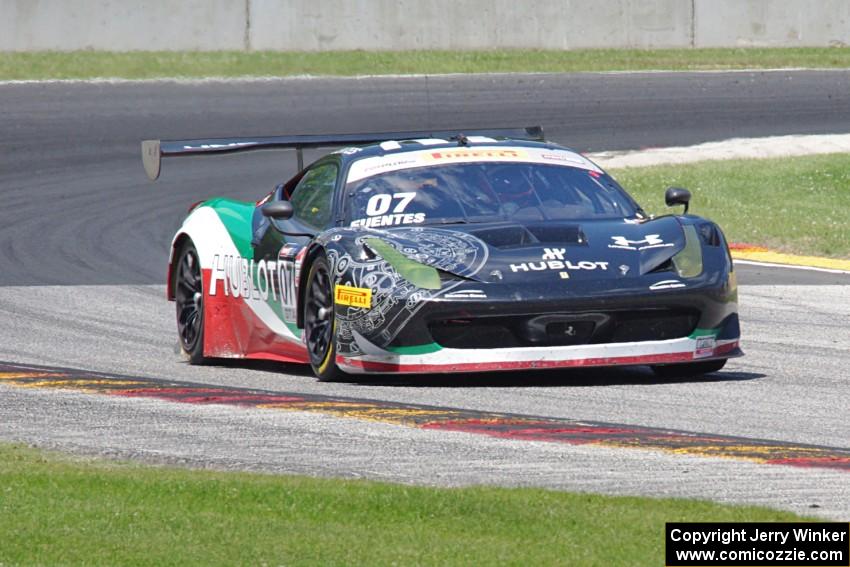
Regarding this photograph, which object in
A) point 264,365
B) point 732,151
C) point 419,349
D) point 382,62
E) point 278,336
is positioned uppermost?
point 382,62

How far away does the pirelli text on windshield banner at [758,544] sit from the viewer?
485cm

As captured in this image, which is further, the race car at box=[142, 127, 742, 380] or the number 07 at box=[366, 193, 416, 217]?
the number 07 at box=[366, 193, 416, 217]

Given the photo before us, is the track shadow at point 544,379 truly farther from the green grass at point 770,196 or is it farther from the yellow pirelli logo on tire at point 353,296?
the green grass at point 770,196

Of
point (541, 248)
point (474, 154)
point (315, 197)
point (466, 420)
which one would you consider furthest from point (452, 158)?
point (466, 420)

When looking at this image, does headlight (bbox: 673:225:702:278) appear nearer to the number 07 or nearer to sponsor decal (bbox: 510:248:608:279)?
sponsor decal (bbox: 510:248:608:279)

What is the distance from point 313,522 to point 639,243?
12.5 feet

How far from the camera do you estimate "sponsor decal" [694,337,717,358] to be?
8.91 meters

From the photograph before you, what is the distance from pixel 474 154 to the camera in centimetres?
989

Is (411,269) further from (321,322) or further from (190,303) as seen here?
(190,303)

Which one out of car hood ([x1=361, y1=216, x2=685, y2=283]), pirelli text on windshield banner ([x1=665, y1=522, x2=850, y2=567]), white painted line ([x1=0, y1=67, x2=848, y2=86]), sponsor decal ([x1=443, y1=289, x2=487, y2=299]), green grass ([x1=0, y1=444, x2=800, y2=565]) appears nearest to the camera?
pirelli text on windshield banner ([x1=665, y1=522, x2=850, y2=567])

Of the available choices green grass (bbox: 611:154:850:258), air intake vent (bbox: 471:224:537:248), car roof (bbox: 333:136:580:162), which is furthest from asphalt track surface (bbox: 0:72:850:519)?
green grass (bbox: 611:154:850:258)

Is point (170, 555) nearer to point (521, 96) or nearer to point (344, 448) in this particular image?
point (344, 448)

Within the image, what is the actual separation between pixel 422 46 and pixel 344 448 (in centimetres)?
2353

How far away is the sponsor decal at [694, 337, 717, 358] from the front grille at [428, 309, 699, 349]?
38 centimetres
